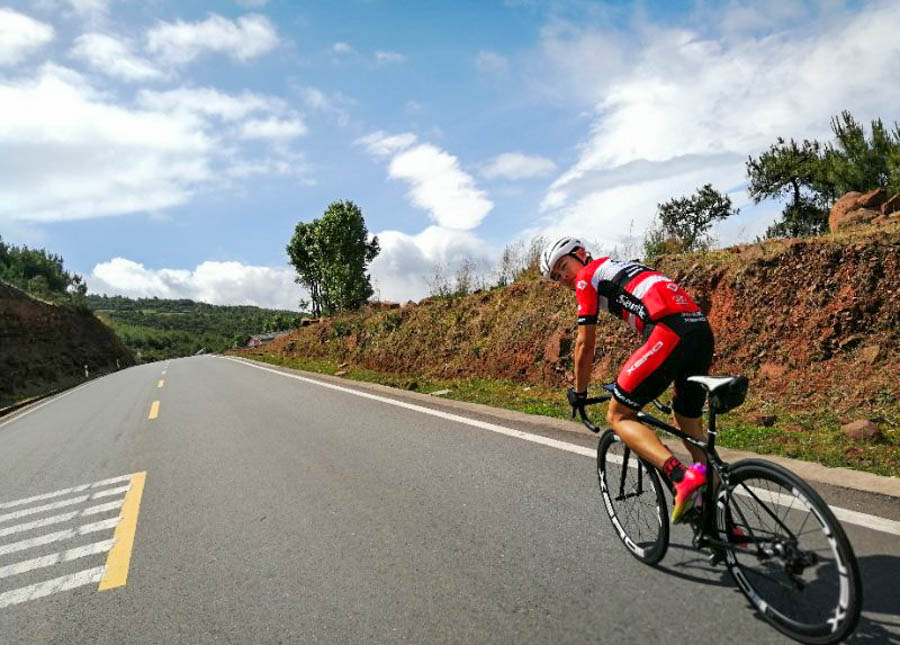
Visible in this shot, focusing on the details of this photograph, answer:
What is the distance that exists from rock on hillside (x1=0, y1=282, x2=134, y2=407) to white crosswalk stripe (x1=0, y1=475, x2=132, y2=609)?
2375 cm

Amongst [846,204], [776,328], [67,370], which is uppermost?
[846,204]

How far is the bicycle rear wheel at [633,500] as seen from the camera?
9.70ft

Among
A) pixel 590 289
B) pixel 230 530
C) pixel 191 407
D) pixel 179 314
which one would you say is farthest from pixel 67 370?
pixel 179 314

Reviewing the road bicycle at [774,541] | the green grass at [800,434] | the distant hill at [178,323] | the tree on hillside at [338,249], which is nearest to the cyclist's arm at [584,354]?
the road bicycle at [774,541]

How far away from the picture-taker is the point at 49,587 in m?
3.35

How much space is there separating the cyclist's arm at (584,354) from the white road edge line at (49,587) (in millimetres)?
3390

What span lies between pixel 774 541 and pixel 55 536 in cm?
514

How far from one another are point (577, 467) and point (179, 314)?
17607cm

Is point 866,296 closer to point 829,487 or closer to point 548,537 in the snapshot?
point 829,487

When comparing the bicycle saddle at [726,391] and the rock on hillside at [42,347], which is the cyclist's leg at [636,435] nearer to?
the bicycle saddle at [726,391]

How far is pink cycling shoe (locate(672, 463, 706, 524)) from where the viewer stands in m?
2.56

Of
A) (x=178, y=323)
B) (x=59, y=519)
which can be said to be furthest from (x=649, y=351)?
(x=178, y=323)

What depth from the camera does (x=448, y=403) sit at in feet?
28.1

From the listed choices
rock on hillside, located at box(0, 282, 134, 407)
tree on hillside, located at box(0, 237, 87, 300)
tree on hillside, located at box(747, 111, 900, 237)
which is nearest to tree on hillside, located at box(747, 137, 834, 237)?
tree on hillside, located at box(747, 111, 900, 237)
